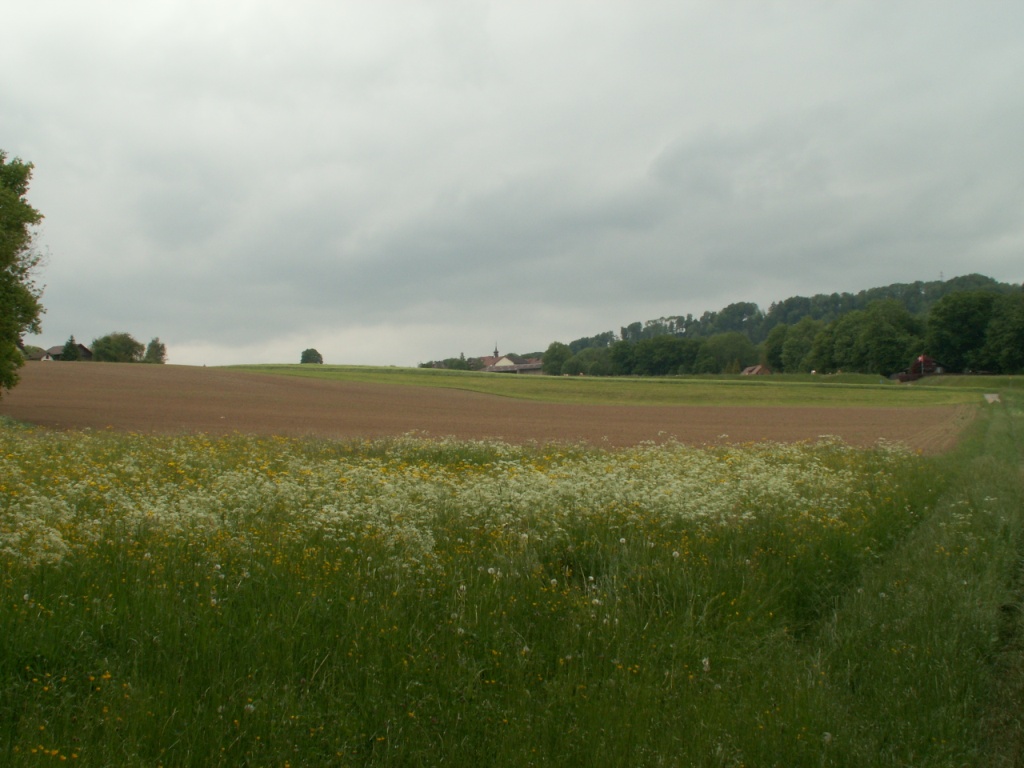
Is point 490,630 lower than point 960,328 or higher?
lower

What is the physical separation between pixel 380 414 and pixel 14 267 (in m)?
18.2

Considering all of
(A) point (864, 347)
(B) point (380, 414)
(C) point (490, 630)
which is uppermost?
(A) point (864, 347)

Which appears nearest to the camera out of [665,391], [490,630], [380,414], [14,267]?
[490,630]

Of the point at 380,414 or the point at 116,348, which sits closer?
the point at 380,414

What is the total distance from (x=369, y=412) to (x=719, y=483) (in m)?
32.8

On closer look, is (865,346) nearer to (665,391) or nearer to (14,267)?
(665,391)

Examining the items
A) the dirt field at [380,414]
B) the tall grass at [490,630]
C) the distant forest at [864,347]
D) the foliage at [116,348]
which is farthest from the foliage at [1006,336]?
the foliage at [116,348]

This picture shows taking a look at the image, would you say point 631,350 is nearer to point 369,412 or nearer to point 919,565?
point 369,412

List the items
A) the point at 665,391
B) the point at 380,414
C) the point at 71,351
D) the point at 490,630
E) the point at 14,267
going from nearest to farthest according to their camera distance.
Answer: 1. the point at 490,630
2. the point at 14,267
3. the point at 380,414
4. the point at 665,391
5. the point at 71,351

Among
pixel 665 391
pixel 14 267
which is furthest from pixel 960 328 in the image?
pixel 14 267

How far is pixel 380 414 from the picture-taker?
136 feet

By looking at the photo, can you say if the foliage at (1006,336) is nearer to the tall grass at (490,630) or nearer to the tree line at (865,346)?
the tree line at (865,346)

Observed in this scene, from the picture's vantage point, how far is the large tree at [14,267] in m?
27.4

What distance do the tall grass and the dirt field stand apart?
17.9m
